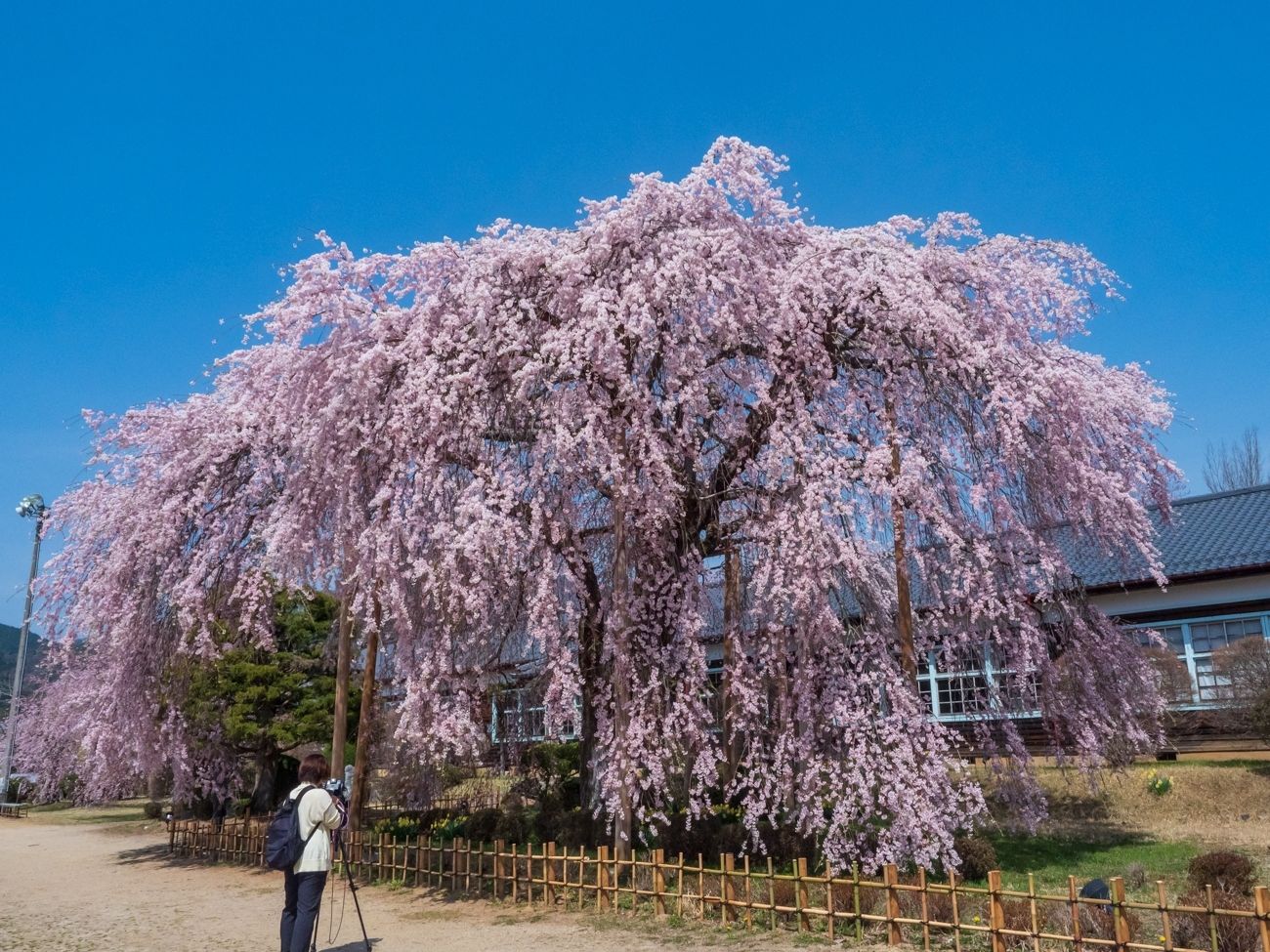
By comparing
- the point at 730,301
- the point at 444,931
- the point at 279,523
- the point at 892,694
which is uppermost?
the point at 730,301

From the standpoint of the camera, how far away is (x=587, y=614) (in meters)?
12.7

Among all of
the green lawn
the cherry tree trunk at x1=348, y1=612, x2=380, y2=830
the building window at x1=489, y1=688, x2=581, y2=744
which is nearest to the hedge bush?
the green lawn

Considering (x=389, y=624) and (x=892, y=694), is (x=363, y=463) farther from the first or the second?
(x=892, y=694)

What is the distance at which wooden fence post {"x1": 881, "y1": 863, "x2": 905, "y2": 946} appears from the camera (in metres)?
8.34

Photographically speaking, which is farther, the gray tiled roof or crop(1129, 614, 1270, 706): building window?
the gray tiled roof

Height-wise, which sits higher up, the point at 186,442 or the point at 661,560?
the point at 186,442

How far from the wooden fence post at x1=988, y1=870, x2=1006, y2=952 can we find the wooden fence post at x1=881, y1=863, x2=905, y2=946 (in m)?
0.94

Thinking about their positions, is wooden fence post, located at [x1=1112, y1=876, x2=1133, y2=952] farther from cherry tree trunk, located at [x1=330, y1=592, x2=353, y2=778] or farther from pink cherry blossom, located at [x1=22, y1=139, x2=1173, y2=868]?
cherry tree trunk, located at [x1=330, y1=592, x2=353, y2=778]

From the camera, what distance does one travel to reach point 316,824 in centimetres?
811

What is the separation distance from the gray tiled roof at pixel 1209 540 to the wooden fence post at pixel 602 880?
11670 mm

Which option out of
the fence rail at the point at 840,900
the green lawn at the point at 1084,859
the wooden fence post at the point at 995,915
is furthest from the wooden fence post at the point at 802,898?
the green lawn at the point at 1084,859

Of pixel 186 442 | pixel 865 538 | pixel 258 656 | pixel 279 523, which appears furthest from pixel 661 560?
pixel 258 656

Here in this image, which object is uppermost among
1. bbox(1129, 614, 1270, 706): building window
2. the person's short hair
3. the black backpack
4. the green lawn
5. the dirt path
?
bbox(1129, 614, 1270, 706): building window

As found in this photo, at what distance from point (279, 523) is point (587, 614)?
4.07 meters
